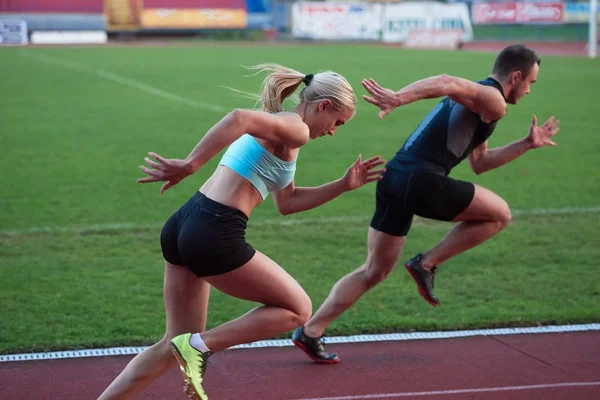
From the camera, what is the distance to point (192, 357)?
4434mm

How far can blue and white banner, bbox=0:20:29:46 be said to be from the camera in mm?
48906

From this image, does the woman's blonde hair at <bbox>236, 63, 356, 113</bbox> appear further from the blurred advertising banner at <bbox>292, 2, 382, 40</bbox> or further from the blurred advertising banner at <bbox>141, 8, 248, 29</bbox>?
the blurred advertising banner at <bbox>141, 8, 248, 29</bbox>

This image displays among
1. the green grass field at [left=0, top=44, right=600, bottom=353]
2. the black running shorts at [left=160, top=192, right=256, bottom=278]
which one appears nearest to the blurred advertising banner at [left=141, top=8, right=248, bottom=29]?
the green grass field at [left=0, top=44, right=600, bottom=353]

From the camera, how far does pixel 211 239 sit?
437cm

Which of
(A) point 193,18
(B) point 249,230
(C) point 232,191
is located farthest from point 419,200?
(A) point 193,18

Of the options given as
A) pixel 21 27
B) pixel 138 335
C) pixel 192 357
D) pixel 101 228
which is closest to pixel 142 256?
pixel 101 228

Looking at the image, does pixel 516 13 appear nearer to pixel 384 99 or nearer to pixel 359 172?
pixel 384 99

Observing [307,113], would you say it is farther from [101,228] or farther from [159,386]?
[101,228]

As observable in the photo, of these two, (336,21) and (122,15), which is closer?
(336,21)

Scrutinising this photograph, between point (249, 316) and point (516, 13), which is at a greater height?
point (249, 316)

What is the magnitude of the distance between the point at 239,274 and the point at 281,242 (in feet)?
16.8

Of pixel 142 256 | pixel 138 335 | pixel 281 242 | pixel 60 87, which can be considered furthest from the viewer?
pixel 60 87

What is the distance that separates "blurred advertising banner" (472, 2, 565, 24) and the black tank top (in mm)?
41594

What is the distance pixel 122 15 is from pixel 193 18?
14.1ft
